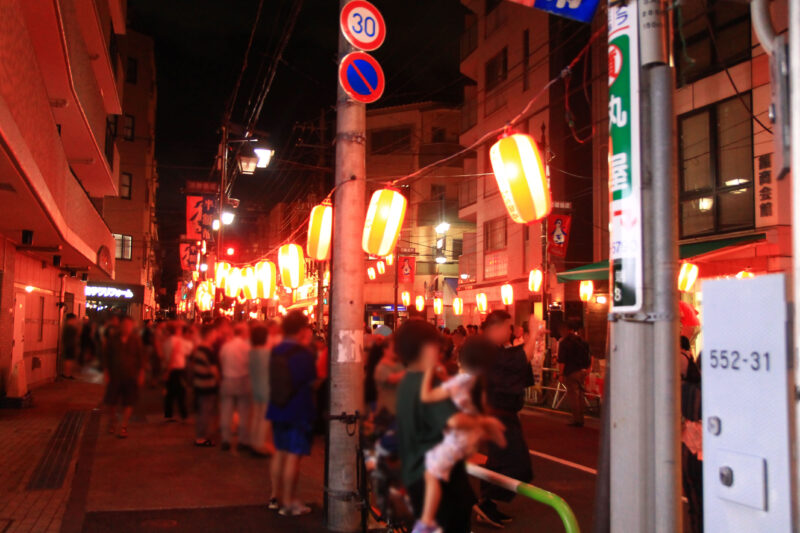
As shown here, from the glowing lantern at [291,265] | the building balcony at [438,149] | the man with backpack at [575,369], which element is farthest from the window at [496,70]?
the glowing lantern at [291,265]

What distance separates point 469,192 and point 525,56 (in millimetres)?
8486

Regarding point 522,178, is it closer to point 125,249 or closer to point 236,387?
point 125,249

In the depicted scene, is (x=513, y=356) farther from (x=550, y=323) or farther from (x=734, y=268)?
(x=550, y=323)

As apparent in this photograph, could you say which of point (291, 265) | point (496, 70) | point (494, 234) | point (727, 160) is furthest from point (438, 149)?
point (291, 265)

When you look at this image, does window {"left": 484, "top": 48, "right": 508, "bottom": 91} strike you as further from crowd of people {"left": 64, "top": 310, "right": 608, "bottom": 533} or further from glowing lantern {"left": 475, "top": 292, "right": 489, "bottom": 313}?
crowd of people {"left": 64, "top": 310, "right": 608, "bottom": 533}

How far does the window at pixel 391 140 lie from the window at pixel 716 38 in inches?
1068

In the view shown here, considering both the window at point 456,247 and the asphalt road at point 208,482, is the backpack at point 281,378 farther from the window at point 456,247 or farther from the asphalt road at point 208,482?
the window at point 456,247

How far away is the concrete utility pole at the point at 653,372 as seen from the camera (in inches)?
163

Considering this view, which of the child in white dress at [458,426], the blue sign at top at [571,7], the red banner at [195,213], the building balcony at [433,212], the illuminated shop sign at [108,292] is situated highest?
the building balcony at [433,212]

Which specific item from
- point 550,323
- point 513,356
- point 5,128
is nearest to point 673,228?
point 513,356

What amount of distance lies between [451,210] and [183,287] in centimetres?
4108

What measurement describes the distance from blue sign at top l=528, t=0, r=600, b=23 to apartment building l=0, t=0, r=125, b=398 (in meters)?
4.21

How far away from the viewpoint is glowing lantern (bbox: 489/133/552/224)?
6949 millimetres

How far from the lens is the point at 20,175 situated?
7816 millimetres
